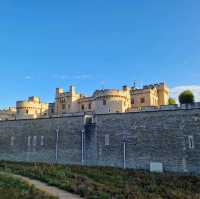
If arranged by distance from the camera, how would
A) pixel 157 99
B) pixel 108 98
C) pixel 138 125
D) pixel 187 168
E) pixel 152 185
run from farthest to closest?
pixel 157 99, pixel 108 98, pixel 138 125, pixel 187 168, pixel 152 185

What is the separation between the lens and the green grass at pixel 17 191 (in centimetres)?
1434

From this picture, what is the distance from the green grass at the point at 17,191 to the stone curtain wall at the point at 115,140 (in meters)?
11.6

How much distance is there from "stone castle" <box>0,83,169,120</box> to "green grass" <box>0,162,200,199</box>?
63.4ft

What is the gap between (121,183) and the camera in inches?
810

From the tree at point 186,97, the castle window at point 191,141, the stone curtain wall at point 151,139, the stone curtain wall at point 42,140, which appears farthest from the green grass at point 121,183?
the tree at point 186,97

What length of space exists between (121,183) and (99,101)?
991 inches

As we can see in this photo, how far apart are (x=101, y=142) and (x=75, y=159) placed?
3.38 m

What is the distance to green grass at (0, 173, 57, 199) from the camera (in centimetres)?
1434

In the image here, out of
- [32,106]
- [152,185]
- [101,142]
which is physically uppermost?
[32,106]

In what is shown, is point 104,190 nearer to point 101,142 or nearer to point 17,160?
point 101,142

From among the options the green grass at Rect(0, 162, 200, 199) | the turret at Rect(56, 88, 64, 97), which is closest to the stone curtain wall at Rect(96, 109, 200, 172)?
the green grass at Rect(0, 162, 200, 199)

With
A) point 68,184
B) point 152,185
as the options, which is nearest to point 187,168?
point 152,185

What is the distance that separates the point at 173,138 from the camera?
24938 millimetres

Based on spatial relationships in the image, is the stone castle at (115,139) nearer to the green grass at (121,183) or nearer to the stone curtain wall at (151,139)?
the stone curtain wall at (151,139)
